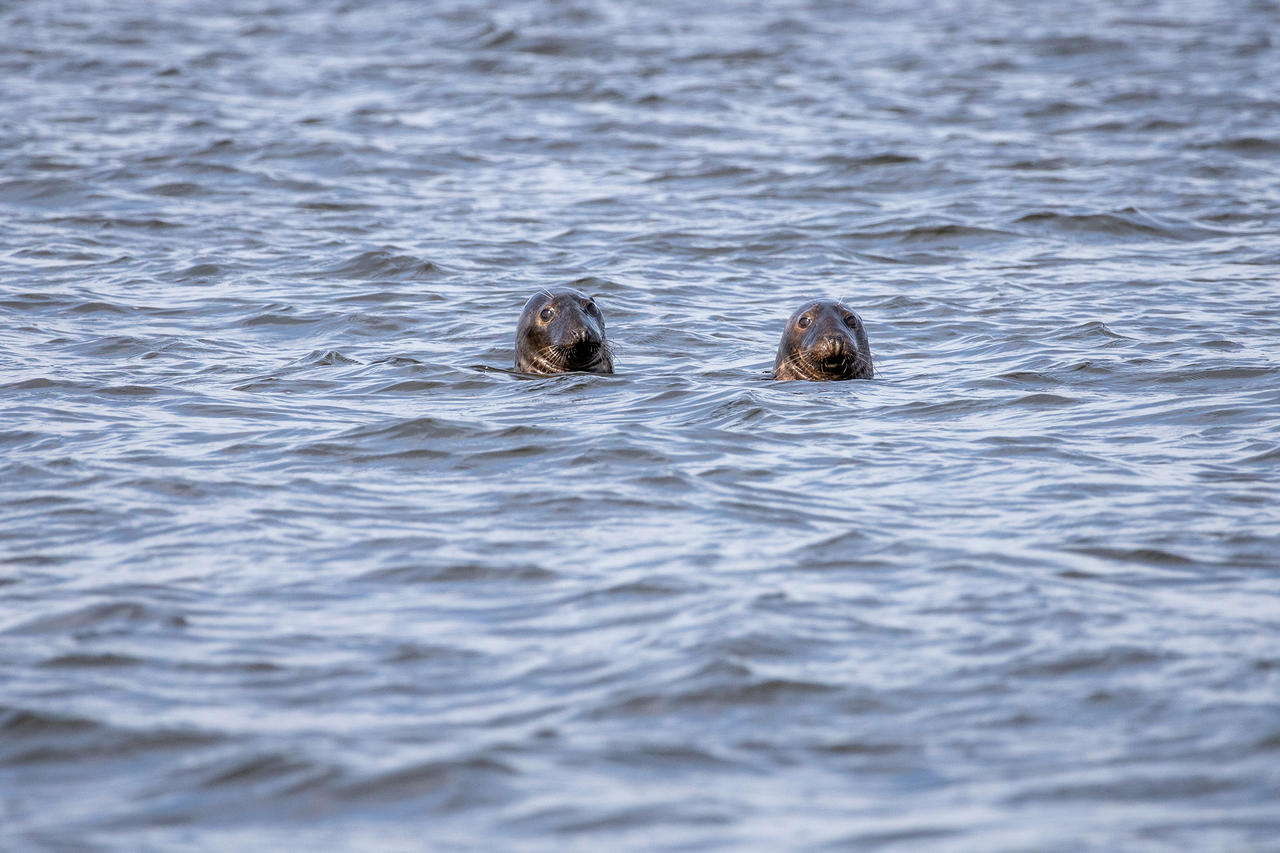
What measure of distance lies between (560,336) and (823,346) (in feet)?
5.61

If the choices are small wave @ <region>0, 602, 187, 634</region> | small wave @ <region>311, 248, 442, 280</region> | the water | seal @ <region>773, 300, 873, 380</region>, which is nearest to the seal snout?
seal @ <region>773, 300, 873, 380</region>

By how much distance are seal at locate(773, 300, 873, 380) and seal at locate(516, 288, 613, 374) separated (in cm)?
122

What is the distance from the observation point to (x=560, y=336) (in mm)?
11508

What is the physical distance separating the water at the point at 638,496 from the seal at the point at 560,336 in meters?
0.24

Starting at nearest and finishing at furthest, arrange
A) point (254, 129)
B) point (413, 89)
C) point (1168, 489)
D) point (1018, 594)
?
point (1018, 594), point (1168, 489), point (254, 129), point (413, 89)

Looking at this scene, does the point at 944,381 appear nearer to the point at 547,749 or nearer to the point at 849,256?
the point at 849,256

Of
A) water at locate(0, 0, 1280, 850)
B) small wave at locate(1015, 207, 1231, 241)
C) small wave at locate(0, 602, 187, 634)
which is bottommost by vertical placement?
small wave at locate(1015, 207, 1231, 241)

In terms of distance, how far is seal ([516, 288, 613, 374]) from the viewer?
11508mm

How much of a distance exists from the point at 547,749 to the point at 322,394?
5.67 m

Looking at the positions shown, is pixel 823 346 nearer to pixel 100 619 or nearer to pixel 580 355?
pixel 580 355

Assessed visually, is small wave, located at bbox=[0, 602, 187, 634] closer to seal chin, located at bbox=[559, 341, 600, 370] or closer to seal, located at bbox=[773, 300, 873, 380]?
seal chin, located at bbox=[559, 341, 600, 370]

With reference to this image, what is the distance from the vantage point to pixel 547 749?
229 inches

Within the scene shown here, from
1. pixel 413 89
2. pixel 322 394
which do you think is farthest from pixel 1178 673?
pixel 413 89

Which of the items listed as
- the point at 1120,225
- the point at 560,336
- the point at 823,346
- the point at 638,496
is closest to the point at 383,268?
the point at 560,336
